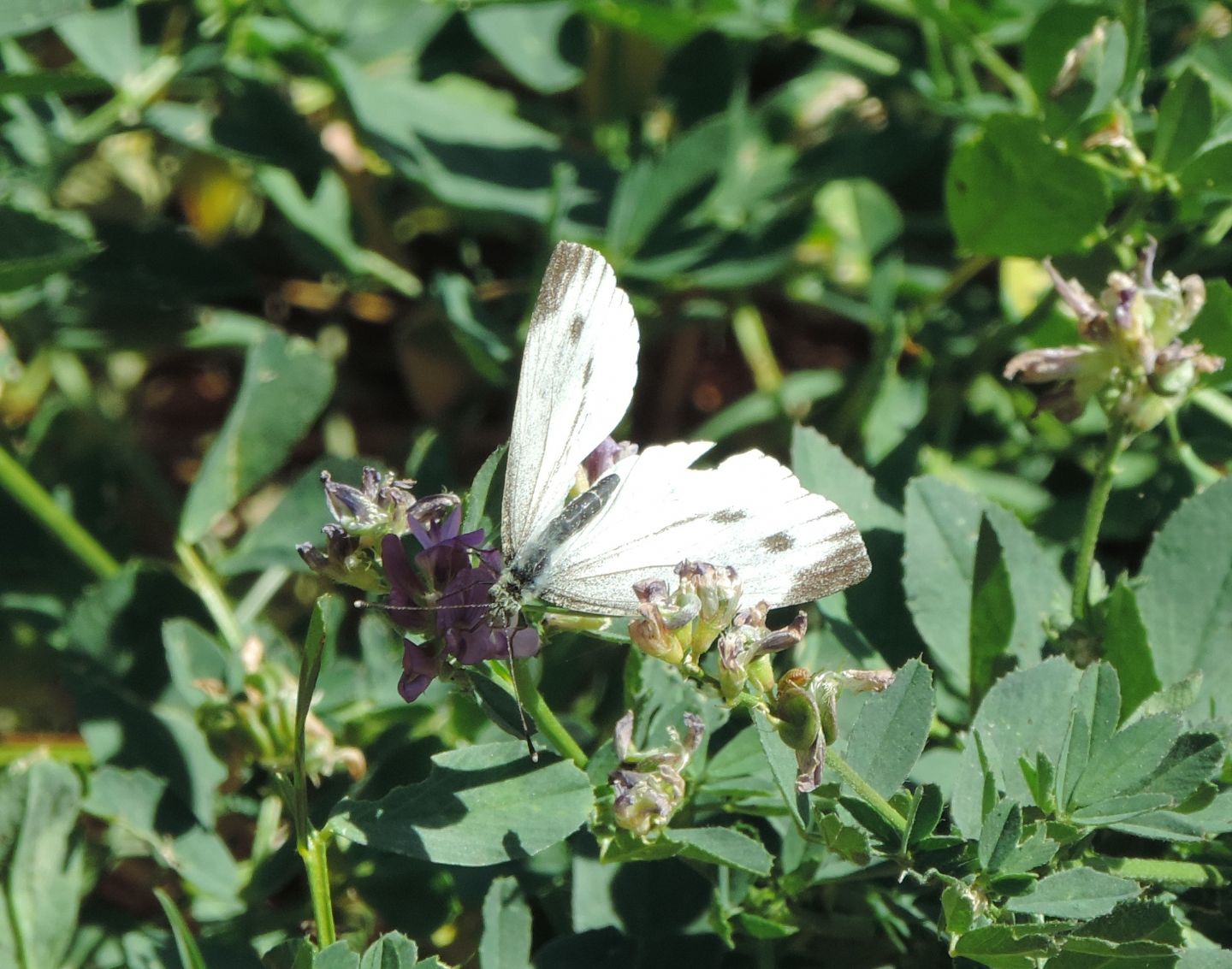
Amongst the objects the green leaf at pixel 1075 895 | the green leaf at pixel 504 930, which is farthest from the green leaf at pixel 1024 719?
the green leaf at pixel 504 930

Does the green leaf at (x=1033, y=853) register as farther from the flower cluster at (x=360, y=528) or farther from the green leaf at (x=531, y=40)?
the green leaf at (x=531, y=40)

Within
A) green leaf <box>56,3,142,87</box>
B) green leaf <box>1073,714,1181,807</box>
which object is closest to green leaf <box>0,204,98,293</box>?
green leaf <box>56,3,142,87</box>

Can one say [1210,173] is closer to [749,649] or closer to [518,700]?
[749,649]

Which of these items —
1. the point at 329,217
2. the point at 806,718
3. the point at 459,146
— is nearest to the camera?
the point at 806,718

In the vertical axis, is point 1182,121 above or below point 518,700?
above

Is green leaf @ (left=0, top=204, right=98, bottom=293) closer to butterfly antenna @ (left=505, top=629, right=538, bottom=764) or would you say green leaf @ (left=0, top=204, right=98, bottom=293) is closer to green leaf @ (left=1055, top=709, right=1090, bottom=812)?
butterfly antenna @ (left=505, top=629, right=538, bottom=764)

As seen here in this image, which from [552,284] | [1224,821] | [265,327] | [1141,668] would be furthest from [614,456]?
[265,327]

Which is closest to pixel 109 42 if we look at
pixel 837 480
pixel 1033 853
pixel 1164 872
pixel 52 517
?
pixel 52 517
